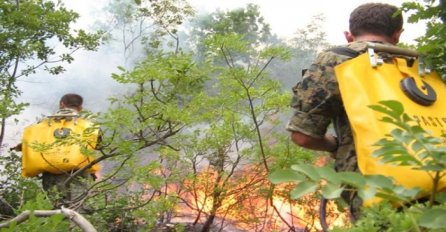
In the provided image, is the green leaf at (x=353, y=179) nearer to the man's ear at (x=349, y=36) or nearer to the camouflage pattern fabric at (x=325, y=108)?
the camouflage pattern fabric at (x=325, y=108)

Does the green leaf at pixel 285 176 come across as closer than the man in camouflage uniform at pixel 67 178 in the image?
Yes

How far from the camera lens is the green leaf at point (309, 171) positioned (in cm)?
65

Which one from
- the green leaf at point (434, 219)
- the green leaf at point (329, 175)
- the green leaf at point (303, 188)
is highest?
the green leaf at point (329, 175)

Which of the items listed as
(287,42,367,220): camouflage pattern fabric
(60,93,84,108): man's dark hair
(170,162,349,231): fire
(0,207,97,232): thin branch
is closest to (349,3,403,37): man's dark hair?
(287,42,367,220): camouflage pattern fabric

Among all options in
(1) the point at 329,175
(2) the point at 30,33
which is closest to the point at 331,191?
(1) the point at 329,175

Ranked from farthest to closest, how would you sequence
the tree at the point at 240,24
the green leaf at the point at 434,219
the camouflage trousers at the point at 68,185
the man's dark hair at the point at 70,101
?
the tree at the point at 240,24, the man's dark hair at the point at 70,101, the camouflage trousers at the point at 68,185, the green leaf at the point at 434,219

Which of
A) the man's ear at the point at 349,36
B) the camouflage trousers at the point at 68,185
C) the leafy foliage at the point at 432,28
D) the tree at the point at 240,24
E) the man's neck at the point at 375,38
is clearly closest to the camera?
the leafy foliage at the point at 432,28

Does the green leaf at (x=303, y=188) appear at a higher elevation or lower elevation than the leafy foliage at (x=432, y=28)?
lower

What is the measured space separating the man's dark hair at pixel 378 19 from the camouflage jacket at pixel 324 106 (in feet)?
0.37

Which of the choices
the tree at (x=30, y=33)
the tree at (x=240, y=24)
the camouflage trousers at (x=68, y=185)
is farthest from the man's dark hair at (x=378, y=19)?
the tree at (x=240, y=24)

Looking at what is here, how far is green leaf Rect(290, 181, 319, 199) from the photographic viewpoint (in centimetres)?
64

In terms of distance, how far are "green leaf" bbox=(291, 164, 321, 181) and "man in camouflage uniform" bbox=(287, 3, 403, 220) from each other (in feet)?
3.72

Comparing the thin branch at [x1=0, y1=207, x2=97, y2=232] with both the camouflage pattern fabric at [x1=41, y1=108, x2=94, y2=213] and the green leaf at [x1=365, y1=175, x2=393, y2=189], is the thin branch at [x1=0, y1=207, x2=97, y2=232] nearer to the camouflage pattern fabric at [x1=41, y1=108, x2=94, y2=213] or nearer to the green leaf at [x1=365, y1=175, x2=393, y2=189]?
the green leaf at [x1=365, y1=175, x2=393, y2=189]

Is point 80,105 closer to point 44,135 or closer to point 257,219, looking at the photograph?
point 44,135
